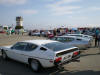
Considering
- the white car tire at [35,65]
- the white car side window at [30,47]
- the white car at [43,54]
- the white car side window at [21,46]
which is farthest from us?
the white car side window at [21,46]

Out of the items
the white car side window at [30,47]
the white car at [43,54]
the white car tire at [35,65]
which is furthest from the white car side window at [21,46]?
the white car tire at [35,65]

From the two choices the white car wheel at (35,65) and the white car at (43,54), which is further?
the white car wheel at (35,65)

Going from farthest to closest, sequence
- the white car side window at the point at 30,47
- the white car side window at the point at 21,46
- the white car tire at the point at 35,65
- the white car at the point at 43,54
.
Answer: the white car side window at the point at 21,46
the white car side window at the point at 30,47
the white car tire at the point at 35,65
the white car at the point at 43,54

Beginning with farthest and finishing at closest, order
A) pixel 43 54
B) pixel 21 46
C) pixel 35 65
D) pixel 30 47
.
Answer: pixel 21 46, pixel 30 47, pixel 35 65, pixel 43 54

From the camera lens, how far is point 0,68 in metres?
5.52

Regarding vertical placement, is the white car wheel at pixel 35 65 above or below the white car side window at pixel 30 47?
below

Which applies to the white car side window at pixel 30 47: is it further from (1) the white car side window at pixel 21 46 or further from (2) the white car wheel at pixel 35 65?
(2) the white car wheel at pixel 35 65

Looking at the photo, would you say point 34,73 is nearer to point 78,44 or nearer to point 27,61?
point 27,61

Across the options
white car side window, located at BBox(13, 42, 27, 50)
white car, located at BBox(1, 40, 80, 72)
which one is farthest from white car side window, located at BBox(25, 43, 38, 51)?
white car side window, located at BBox(13, 42, 27, 50)

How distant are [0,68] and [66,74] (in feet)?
10.0

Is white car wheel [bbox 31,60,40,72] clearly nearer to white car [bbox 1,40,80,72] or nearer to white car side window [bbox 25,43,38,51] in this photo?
white car [bbox 1,40,80,72]

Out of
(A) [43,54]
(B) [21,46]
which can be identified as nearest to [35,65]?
(A) [43,54]

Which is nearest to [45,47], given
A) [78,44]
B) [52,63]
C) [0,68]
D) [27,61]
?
[52,63]

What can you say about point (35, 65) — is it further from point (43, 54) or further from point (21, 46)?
point (21, 46)
